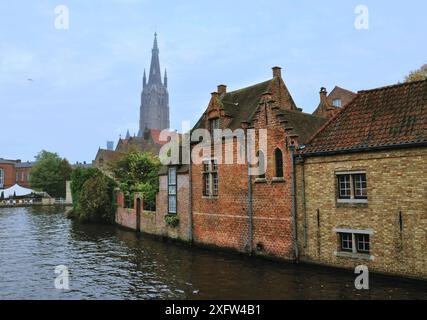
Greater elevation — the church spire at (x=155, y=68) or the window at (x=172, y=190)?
the church spire at (x=155, y=68)

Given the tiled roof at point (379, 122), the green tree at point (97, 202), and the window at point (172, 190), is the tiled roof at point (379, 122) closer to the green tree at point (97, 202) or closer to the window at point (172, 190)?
the window at point (172, 190)

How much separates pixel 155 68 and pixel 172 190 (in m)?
124

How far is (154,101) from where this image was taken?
139 meters

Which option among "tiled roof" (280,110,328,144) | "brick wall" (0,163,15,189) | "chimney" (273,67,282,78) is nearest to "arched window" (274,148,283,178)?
"tiled roof" (280,110,328,144)

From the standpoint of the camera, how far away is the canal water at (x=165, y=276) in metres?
12.5

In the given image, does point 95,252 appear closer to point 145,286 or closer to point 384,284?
point 145,286

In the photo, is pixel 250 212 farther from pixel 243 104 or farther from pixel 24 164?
pixel 24 164

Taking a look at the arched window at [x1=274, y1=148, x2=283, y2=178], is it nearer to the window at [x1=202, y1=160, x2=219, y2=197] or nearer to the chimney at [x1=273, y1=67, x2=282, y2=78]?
the window at [x1=202, y1=160, x2=219, y2=197]

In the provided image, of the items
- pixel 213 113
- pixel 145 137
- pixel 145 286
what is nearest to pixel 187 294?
pixel 145 286

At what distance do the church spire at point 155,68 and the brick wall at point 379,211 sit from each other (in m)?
130

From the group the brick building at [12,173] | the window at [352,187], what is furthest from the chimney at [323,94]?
the brick building at [12,173]

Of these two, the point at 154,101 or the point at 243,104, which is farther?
the point at 154,101

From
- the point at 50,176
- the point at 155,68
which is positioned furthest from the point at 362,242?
the point at 155,68

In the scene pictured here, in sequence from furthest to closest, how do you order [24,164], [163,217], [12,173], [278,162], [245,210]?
[24,164]
[12,173]
[163,217]
[245,210]
[278,162]
